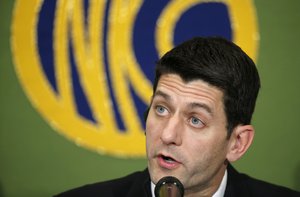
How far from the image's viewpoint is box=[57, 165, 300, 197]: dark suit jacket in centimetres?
137

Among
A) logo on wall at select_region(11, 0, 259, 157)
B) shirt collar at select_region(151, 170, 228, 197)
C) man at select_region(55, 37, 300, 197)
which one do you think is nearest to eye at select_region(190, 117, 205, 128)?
man at select_region(55, 37, 300, 197)

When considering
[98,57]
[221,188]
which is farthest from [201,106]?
[98,57]

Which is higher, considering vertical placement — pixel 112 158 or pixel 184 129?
pixel 184 129

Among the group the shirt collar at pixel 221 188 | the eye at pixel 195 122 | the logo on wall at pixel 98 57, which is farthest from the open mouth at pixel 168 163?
the logo on wall at pixel 98 57

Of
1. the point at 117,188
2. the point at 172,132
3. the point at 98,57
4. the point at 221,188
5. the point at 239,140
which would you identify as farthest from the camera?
the point at 98,57

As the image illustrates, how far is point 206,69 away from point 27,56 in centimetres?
110

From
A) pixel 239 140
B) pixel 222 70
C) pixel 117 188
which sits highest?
pixel 222 70

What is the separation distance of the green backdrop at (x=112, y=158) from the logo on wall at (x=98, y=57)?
0.06 metres

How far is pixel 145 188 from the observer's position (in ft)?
4.48

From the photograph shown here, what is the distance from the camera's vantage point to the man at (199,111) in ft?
3.60

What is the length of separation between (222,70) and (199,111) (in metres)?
0.12

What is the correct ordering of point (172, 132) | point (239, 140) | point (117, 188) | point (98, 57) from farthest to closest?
point (98, 57) < point (117, 188) < point (239, 140) < point (172, 132)

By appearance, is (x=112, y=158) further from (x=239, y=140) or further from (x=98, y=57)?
(x=239, y=140)

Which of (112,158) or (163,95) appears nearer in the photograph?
(163,95)
